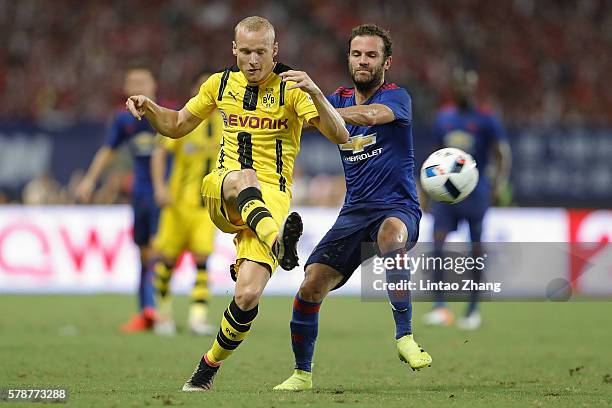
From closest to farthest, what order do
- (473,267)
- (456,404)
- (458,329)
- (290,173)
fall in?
(456,404), (290,173), (458,329), (473,267)

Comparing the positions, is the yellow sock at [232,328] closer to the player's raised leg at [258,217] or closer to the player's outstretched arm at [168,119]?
the player's raised leg at [258,217]

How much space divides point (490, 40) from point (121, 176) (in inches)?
334

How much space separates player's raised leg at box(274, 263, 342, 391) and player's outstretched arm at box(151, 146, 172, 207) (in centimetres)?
443

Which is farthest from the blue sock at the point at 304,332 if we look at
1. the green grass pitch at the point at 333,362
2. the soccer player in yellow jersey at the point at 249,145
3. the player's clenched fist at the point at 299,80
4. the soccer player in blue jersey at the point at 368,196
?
the player's clenched fist at the point at 299,80

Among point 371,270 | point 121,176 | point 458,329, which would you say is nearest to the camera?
point 371,270

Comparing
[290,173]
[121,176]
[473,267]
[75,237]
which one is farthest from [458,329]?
[121,176]

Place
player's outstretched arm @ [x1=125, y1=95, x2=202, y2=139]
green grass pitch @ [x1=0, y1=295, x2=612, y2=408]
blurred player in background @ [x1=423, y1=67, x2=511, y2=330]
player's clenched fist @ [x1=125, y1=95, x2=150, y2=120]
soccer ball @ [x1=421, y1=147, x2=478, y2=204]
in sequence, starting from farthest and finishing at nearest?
blurred player in background @ [x1=423, y1=67, x2=511, y2=330] → soccer ball @ [x1=421, y1=147, x2=478, y2=204] → player's outstretched arm @ [x1=125, y1=95, x2=202, y2=139] → player's clenched fist @ [x1=125, y1=95, x2=150, y2=120] → green grass pitch @ [x1=0, y1=295, x2=612, y2=408]

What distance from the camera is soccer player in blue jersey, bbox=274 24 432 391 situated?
6.72m

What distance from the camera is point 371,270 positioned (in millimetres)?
8750

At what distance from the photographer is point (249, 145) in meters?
6.50

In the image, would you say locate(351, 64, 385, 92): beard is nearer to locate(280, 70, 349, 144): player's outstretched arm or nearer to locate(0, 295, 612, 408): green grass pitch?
locate(280, 70, 349, 144): player's outstretched arm

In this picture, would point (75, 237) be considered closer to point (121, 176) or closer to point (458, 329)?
point (121, 176)

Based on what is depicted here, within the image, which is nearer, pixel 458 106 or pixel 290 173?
pixel 290 173

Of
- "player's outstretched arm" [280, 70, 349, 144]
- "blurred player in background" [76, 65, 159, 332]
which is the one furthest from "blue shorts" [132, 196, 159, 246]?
"player's outstretched arm" [280, 70, 349, 144]
